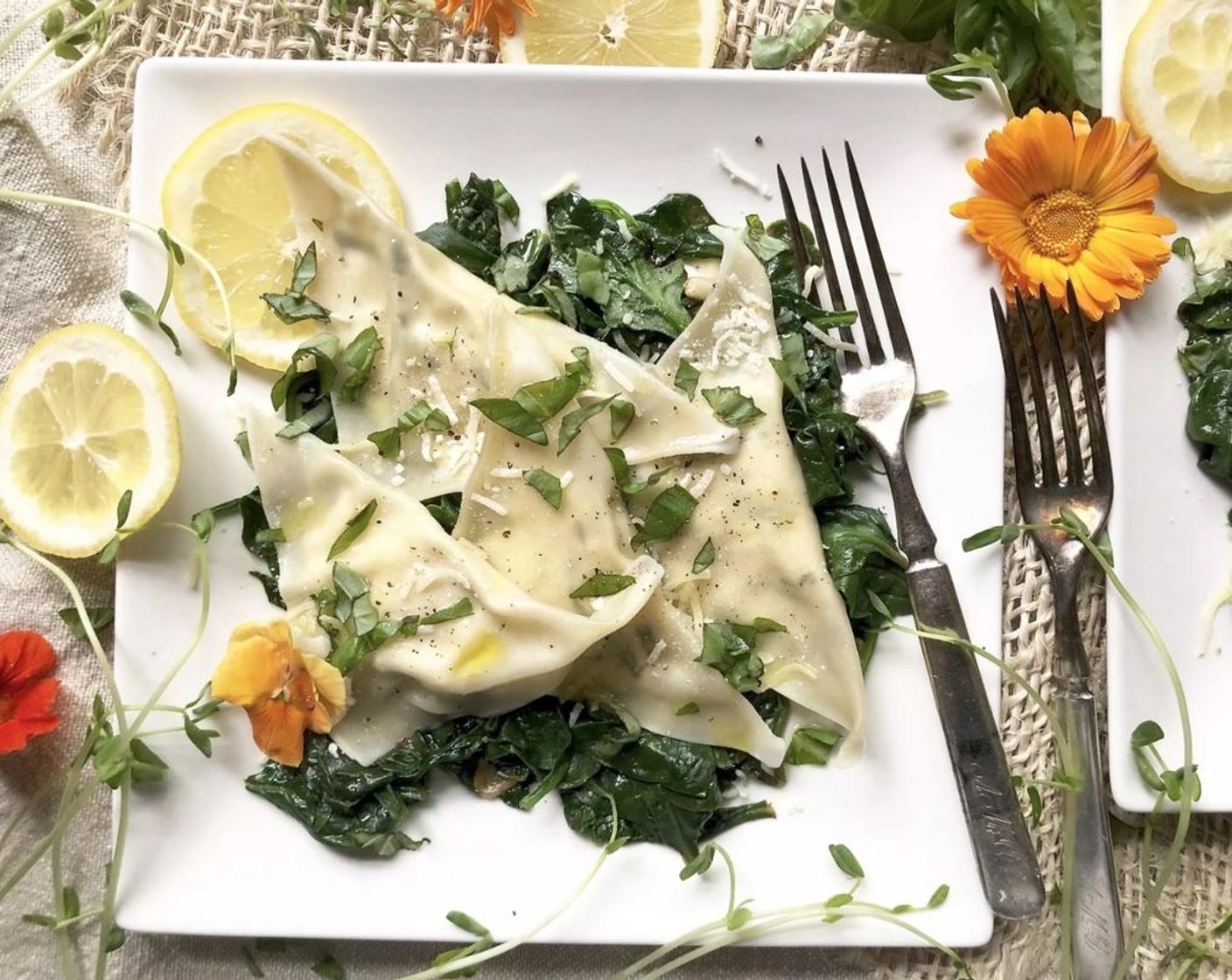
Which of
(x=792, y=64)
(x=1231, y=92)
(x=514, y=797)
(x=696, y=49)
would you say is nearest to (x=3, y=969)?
(x=514, y=797)

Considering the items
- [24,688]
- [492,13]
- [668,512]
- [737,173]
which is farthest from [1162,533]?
[24,688]

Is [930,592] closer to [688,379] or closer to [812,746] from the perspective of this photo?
[812,746]

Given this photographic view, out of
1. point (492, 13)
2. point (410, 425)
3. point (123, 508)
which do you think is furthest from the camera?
point (492, 13)

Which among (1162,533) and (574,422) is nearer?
(574,422)

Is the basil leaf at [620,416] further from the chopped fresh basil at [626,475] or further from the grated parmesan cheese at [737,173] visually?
the grated parmesan cheese at [737,173]

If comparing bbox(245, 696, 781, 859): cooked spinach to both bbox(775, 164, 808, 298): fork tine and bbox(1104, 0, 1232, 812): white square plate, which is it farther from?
bbox(775, 164, 808, 298): fork tine

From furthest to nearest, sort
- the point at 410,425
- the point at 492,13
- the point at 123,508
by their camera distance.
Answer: the point at 492,13, the point at 410,425, the point at 123,508

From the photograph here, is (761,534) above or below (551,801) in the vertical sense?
above

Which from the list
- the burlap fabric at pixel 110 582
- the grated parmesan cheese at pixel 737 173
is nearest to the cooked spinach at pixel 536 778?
the burlap fabric at pixel 110 582
